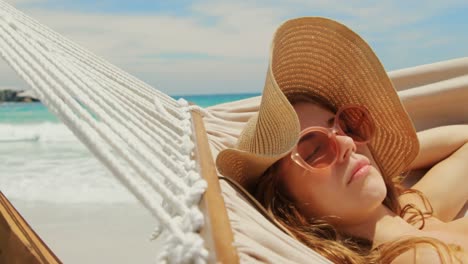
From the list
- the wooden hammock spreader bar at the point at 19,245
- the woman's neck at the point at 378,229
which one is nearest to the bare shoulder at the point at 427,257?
the woman's neck at the point at 378,229

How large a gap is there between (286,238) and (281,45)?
0.63m

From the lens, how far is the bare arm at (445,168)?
175 centimetres

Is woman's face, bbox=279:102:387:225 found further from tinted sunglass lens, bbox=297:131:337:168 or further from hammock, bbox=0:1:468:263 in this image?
hammock, bbox=0:1:468:263

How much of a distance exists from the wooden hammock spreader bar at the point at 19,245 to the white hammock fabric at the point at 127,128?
29 centimetres

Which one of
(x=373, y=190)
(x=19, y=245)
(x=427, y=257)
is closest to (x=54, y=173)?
(x=19, y=245)

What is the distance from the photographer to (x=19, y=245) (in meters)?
1.18

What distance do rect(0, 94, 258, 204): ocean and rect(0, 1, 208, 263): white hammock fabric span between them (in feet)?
3.79

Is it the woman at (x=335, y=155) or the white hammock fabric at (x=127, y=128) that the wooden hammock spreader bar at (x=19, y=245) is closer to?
the white hammock fabric at (x=127, y=128)

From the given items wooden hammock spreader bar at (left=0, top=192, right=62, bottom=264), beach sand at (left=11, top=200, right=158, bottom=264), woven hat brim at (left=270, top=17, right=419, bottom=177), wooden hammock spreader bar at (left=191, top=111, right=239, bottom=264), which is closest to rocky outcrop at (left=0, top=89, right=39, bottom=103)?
beach sand at (left=11, top=200, right=158, bottom=264)

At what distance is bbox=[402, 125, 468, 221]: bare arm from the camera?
5.76 ft

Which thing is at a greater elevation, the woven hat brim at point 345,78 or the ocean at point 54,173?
the woven hat brim at point 345,78

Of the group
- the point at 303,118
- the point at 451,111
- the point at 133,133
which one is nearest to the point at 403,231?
the point at 303,118

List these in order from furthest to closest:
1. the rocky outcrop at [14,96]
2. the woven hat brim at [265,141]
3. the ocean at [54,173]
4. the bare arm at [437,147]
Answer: the rocky outcrop at [14,96] < the ocean at [54,173] < the bare arm at [437,147] < the woven hat brim at [265,141]

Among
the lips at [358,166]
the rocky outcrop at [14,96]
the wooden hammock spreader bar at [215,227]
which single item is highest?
the wooden hammock spreader bar at [215,227]
